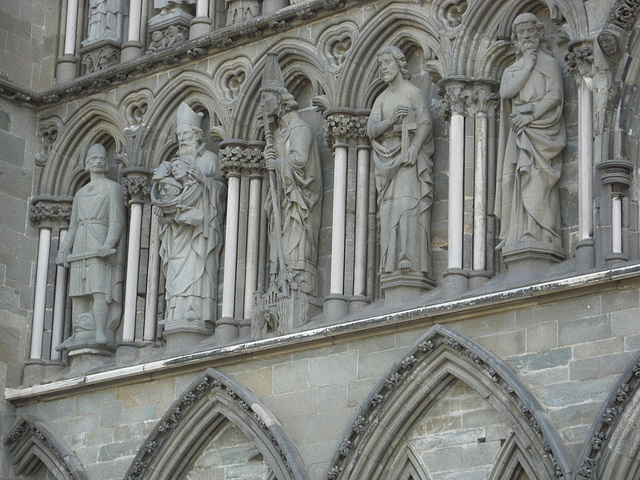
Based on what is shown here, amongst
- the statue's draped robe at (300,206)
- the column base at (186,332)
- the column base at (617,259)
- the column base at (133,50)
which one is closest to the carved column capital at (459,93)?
the statue's draped robe at (300,206)

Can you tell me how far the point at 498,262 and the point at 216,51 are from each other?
420 centimetres

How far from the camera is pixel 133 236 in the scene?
17.6 meters

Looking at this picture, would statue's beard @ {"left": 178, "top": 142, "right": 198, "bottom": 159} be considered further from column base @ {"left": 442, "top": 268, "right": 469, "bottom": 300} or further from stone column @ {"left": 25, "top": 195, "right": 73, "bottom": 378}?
column base @ {"left": 442, "top": 268, "right": 469, "bottom": 300}

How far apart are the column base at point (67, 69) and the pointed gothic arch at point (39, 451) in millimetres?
3773

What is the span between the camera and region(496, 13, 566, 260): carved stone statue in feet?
46.8

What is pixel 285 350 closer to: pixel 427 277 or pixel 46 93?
pixel 427 277

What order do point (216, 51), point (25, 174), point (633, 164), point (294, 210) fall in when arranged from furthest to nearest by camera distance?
1. point (25, 174)
2. point (216, 51)
3. point (294, 210)
4. point (633, 164)

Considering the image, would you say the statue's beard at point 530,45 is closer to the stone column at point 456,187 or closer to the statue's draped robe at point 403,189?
the stone column at point 456,187

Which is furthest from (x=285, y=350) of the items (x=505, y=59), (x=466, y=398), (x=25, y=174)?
(x=25, y=174)

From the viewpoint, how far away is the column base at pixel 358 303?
1539 centimetres

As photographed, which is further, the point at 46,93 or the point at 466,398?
the point at 46,93

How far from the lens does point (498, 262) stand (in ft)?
48.4

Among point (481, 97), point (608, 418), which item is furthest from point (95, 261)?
point (608, 418)

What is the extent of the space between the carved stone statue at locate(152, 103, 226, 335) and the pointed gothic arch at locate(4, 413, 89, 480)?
5.23 ft
